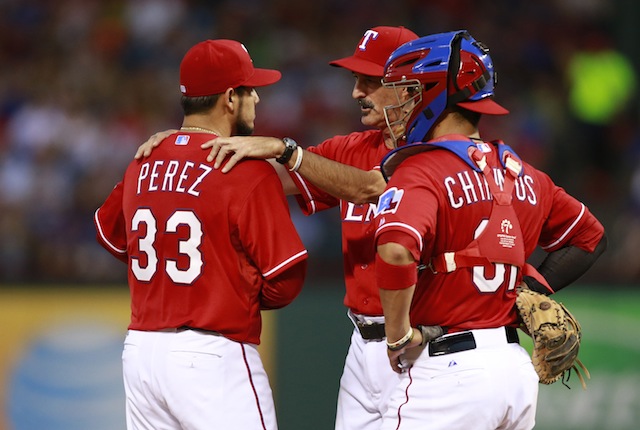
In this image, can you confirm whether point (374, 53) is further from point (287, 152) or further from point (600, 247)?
point (600, 247)

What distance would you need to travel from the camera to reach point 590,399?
23.7 ft

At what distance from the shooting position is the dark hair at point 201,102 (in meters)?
4.23

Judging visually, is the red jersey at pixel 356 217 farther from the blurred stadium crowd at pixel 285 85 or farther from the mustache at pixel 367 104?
the blurred stadium crowd at pixel 285 85

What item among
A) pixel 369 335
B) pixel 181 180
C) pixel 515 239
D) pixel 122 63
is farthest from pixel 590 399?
pixel 122 63

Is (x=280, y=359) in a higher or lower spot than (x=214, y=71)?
lower

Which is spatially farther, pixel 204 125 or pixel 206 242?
pixel 204 125

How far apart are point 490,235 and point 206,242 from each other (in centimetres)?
111

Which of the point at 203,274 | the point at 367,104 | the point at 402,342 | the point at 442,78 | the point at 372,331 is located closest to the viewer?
the point at 402,342

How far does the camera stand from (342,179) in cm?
442

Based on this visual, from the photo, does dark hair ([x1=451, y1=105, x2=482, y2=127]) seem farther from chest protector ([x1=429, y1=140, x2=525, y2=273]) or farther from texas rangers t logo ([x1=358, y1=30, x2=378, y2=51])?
texas rangers t logo ([x1=358, y1=30, x2=378, y2=51])

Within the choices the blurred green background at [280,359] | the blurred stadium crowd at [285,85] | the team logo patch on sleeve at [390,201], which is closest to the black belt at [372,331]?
the team logo patch on sleeve at [390,201]

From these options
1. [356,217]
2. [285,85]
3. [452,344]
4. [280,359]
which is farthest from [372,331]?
[285,85]

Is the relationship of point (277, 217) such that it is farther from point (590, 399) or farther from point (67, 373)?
point (590, 399)

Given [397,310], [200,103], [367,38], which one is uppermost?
[367,38]
